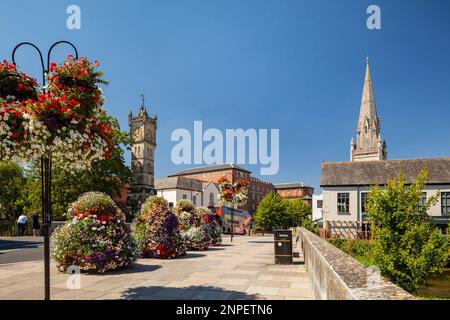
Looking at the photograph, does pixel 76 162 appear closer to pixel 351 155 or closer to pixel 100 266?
pixel 100 266

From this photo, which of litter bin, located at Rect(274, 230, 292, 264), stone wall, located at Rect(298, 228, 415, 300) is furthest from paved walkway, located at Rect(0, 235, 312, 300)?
stone wall, located at Rect(298, 228, 415, 300)

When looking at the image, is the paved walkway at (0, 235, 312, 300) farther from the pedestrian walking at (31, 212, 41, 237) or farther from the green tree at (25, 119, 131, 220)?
the green tree at (25, 119, 131, 220)

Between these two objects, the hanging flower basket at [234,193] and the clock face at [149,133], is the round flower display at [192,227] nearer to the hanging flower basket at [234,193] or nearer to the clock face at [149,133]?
the hanging flower basket at [234,193]

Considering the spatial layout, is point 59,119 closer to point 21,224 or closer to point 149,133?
point 21,224

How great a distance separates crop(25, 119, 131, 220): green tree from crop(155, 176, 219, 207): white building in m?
42.4

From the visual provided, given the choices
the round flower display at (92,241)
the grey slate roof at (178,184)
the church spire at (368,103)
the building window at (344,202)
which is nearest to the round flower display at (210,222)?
the round flower display at (92,241)

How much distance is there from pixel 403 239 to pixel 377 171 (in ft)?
95.4

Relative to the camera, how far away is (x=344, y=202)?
42.2 m

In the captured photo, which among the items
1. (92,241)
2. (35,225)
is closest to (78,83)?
(92,241)

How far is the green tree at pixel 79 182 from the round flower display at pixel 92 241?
21.6 m

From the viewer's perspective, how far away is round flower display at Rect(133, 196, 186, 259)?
46.7 feet

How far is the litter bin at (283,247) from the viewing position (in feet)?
43.2
